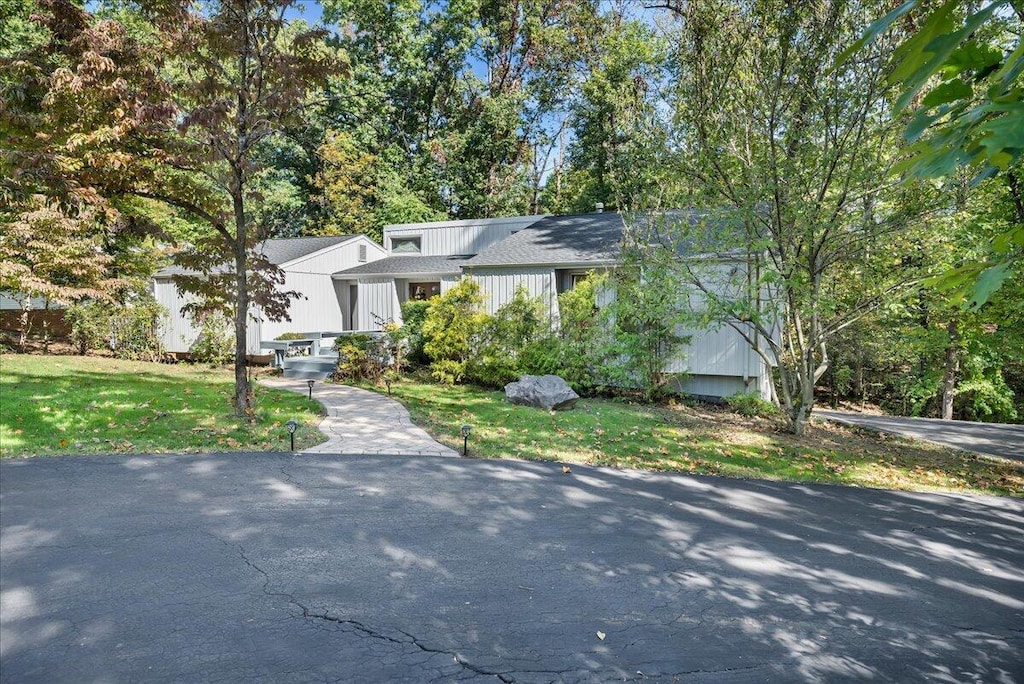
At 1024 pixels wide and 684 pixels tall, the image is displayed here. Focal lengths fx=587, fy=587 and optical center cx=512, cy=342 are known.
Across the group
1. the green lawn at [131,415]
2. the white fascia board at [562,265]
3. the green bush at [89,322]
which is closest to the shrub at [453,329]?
the white fascia board at [562,265]

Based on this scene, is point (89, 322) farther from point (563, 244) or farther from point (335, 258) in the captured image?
point (563, 244)

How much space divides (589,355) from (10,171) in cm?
1034

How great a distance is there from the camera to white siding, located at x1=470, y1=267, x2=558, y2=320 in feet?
46.2

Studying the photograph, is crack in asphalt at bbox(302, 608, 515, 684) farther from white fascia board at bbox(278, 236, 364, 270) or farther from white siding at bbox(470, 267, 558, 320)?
white fascia board at bbox(278, 236, 364, 270)

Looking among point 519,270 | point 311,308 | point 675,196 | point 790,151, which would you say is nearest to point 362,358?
point 519,270

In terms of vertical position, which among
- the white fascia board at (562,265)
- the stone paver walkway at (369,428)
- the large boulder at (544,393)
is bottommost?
the stone paver walkway at (369,428)

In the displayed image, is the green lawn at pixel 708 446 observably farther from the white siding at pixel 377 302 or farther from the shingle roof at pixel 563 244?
the white siding at pixel 377 302

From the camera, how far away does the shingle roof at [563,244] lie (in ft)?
45.7

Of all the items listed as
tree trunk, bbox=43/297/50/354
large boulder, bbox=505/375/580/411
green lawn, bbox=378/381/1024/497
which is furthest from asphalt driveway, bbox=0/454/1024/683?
tree trunk, bbox=43/297/50/354

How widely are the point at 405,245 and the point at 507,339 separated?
29.8ft

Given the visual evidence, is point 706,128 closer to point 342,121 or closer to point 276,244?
point 276,244

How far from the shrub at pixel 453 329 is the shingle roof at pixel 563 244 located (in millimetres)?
1355

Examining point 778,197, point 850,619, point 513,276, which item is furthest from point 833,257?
point 513,276

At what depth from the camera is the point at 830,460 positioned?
25.6ft
